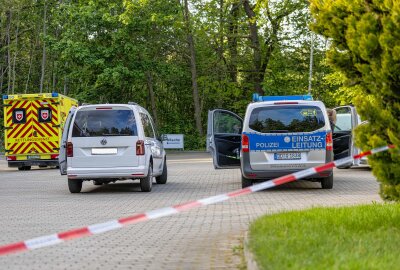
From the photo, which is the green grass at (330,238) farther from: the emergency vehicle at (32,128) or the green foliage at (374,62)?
the emergency vehicle at (32,128)

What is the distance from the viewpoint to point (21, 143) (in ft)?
99.0

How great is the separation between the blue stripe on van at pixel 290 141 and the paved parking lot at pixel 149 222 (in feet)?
3.02

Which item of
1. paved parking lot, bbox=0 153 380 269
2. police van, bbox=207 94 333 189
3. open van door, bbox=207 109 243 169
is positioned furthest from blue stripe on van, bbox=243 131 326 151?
open van door, bbox=207 109 243 169

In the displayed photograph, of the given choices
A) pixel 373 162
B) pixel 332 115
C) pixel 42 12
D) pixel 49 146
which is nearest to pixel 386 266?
pixel 373 162

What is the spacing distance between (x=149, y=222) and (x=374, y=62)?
14.4ft

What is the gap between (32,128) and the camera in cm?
3002

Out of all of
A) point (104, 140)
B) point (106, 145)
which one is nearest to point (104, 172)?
point (106, 145)

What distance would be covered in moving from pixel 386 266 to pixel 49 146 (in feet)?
81.1

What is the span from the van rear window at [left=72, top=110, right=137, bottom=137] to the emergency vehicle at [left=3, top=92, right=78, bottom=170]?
12495 mm

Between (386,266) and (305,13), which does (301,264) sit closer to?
(386,266)

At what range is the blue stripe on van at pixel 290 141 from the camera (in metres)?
17.4

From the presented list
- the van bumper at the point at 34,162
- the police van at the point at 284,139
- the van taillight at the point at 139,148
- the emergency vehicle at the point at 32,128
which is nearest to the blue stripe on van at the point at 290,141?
the police van at the point at 284,139

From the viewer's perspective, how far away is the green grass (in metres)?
6.80

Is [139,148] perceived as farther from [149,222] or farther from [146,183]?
[149,222]
